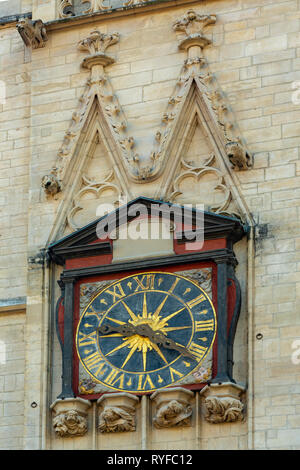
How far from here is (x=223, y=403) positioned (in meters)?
17.2

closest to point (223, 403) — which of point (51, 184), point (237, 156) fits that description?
point (237, 156)

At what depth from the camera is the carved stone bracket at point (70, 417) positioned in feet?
57.9

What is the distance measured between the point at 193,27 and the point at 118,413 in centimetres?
420

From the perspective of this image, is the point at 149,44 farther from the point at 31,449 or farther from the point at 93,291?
the point at 31,449

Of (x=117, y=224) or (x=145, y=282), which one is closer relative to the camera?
(x=145, y=282)

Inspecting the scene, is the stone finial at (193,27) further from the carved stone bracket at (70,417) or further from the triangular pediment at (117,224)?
the carved stone bracket at (70,417)

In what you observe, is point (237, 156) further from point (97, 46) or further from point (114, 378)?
point (114, 378)

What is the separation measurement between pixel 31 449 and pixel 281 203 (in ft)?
11.1

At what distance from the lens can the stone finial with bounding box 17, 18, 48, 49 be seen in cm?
1942

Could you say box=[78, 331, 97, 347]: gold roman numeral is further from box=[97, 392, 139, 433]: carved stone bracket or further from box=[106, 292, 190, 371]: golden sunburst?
box=[97, 392, 139, 433]: carved stone bracket

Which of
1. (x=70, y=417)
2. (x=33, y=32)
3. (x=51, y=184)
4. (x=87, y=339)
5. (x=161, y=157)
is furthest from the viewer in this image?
(x=33, y=32)

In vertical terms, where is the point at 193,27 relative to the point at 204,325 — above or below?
above

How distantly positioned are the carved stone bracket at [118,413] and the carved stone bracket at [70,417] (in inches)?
7.0

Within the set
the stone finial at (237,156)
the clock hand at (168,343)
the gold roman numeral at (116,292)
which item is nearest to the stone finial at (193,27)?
the stone finial at (237,156)
